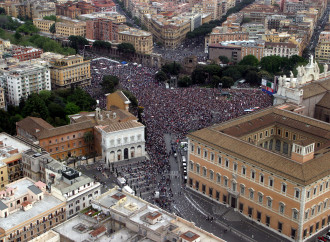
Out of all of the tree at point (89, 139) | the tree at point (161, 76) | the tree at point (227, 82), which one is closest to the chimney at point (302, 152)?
the tree at point (89, 139)

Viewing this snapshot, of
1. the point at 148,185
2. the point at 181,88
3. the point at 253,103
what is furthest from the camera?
the point at 181,88

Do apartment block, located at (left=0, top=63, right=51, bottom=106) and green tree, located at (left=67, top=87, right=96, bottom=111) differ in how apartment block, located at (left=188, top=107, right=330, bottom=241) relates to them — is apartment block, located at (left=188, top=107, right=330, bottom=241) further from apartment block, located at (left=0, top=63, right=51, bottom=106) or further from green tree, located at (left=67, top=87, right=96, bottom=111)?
apartment block, located at (left=0, top=63, right=51, bottom=106)

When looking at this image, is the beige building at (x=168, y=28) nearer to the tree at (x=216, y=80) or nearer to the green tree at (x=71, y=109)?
the tree at (x=216, y=80)

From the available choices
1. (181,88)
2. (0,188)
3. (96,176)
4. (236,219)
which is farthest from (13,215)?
(181,88)

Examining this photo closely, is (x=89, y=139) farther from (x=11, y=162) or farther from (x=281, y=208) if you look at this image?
(x=281, y=208)

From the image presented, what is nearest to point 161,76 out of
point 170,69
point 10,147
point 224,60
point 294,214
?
point 170,69

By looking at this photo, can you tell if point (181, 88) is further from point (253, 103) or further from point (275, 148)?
point (275, 148)

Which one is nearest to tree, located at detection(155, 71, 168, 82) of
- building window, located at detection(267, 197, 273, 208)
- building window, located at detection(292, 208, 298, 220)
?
building window, located at detection(267, 197, 273, 208)
